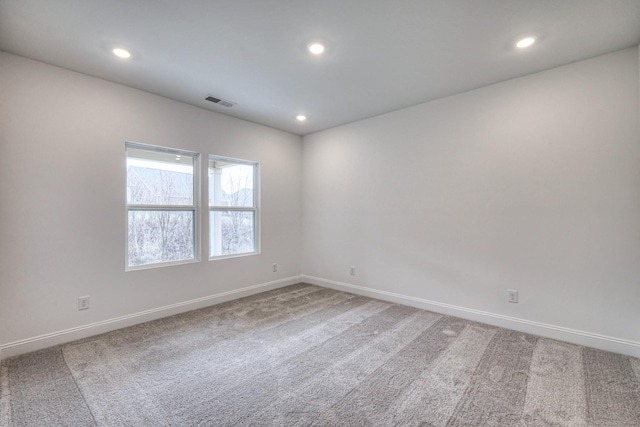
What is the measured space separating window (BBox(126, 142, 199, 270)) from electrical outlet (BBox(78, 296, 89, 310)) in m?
0.47

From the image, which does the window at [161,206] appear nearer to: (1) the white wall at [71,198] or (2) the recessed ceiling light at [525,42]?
(1) the white wall at [71,198]

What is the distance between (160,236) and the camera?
337cm

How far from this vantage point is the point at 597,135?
2510 mm

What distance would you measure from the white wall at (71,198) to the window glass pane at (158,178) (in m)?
0.17

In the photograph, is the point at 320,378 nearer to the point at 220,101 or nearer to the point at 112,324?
the point at 112,324

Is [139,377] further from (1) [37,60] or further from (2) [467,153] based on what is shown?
(2) [467,153]

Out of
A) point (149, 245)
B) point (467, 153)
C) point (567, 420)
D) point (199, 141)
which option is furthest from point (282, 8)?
point (567, 420)

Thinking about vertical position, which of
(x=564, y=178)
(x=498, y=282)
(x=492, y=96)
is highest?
(x=492, y=96)

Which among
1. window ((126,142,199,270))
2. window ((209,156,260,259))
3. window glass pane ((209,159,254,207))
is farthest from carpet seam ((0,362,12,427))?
window glass pane ((209,159,254,207))

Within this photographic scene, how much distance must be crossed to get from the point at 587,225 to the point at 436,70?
2022 mm

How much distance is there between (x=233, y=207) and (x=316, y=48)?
8.28ft

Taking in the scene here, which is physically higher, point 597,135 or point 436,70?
point 436,70

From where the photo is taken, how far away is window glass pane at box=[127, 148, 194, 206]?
3.17 m

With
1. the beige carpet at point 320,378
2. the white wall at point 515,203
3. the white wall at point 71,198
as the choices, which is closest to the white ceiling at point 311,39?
the white wall at point 71,198
